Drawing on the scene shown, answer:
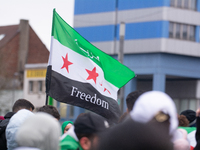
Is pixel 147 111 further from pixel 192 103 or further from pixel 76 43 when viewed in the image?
pixel 192 103

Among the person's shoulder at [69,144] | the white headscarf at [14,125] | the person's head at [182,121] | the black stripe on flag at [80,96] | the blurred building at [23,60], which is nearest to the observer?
the person's shoulder at [69,144]

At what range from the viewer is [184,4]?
3725 centimetres

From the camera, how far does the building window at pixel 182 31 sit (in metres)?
36.7

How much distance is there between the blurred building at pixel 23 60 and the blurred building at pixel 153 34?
1578 centimetres

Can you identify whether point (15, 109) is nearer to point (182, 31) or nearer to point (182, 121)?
point (182, 121)

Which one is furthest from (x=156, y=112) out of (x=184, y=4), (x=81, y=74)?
(x=184, y=4)

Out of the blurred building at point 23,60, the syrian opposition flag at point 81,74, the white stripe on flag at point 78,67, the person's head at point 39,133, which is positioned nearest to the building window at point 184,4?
the blurred building at point 23,60

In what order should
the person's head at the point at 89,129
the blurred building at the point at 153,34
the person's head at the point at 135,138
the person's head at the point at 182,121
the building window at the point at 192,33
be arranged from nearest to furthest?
the person's head at the point at 135,138 → the person's head at the point at 89,129 → the person's head at the point at 182,121 → the blurred building at the point at 153,34 → the building window at the point at 192,33

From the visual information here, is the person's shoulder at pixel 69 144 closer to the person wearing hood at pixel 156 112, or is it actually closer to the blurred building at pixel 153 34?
the person wearing hood at pixel 156 112

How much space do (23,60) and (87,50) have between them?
51.4 metres

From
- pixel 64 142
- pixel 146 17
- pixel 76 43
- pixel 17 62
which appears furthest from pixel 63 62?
pixel 17 62

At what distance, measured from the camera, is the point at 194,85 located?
3984 centimetres

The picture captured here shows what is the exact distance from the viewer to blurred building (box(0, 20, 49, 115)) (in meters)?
53.3

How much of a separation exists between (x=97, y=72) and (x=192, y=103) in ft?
110
